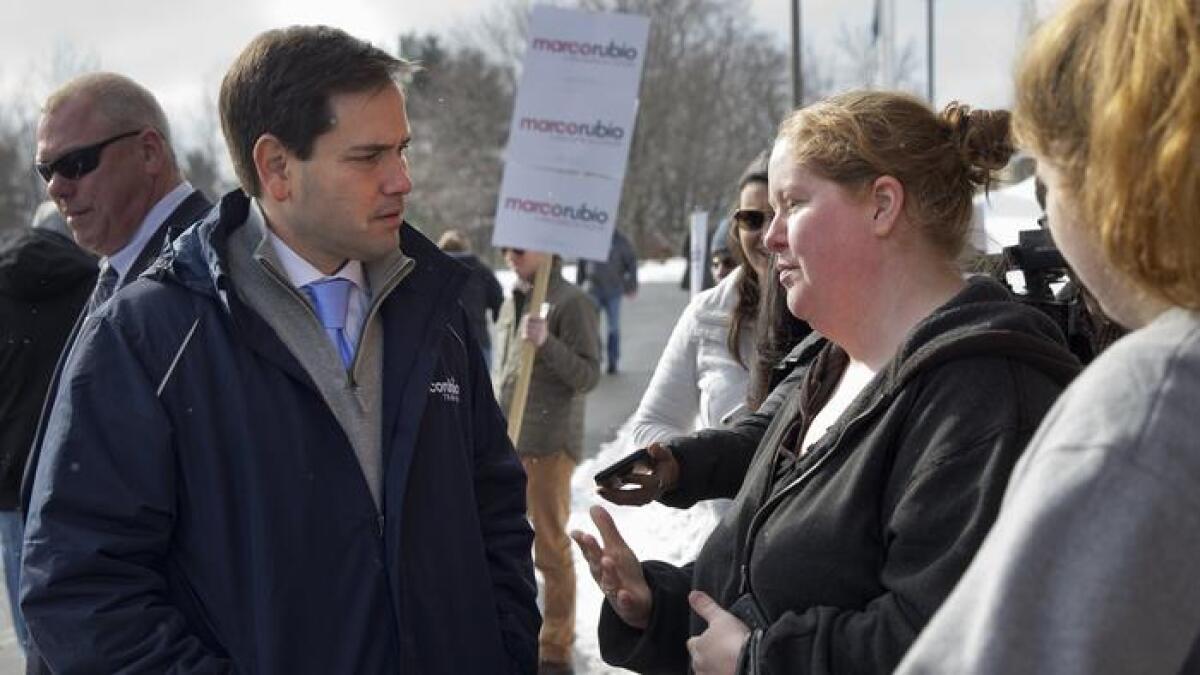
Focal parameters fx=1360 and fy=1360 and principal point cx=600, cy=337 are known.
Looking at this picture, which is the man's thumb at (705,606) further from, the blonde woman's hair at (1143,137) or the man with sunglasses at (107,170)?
the man with sunglasses at (107,170)

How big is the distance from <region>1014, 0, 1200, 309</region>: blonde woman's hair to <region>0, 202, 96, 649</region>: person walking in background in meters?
4.45

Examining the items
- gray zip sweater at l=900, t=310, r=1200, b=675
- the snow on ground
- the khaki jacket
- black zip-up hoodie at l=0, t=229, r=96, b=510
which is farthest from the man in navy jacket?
the khaki jacket

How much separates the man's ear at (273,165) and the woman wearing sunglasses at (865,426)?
0.90 m

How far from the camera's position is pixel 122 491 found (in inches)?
93.7

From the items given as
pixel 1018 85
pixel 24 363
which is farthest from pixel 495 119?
pixel 1018 85

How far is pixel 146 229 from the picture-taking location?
3.70 m

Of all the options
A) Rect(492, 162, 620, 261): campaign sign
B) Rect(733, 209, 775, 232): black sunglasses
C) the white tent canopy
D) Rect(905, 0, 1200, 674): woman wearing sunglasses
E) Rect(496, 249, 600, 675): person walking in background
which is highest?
Rect(905, 0, 1200, 674): woman wearing sunglasses

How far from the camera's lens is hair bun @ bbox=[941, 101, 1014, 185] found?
7.53ft

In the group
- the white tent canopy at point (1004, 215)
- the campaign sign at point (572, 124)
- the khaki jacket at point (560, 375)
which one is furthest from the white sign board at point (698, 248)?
the white tent canopy at point (1004, 215)

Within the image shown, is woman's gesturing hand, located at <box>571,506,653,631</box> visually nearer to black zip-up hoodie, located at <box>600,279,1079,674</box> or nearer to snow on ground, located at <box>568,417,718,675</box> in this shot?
black zip-up hoodie, located at <box>600,279,1079,674</box>

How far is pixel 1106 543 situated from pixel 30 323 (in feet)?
15.6

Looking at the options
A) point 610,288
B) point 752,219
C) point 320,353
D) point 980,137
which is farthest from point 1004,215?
point 610,288

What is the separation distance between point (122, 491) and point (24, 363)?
2.93m

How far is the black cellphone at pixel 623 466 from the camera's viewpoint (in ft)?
8.59
